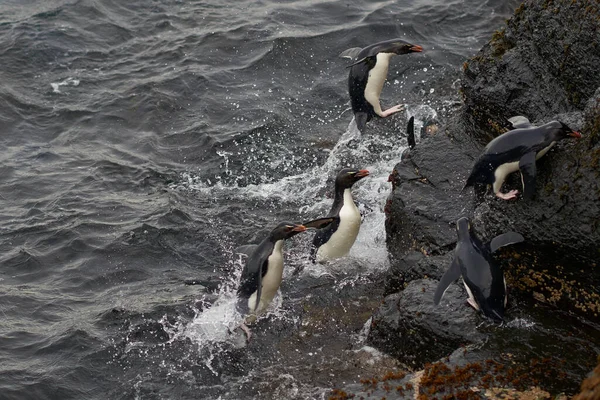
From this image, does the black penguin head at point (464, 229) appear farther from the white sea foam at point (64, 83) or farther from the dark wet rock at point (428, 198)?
the white sea foam at point (64, 83)

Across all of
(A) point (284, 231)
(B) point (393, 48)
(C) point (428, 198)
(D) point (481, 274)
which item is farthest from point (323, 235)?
(D) point (481, 274)

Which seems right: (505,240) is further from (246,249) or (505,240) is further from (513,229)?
(246,249)

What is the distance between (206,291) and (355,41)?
280 inches

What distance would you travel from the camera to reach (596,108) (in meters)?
6.05

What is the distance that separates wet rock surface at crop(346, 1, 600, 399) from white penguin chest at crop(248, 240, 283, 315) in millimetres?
1102

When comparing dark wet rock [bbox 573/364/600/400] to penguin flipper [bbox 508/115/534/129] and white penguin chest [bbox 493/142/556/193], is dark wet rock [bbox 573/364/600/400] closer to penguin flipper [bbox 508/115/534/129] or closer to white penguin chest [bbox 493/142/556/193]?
white penguin chest [bbox 493/142/556/193]

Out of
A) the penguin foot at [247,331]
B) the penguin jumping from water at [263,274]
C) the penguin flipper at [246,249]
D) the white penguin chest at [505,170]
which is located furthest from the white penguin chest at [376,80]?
the white penguin chest at [505,170]

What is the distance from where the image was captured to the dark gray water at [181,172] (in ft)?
24.7

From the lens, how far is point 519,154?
6.10 m

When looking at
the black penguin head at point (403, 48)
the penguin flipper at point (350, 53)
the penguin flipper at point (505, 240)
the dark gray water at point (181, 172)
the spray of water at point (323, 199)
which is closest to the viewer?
the penguin flipper at point (505, 240)

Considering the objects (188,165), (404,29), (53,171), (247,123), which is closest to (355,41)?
(404,29)

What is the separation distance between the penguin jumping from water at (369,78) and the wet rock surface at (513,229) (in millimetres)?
1429

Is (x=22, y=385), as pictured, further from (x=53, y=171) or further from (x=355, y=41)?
(x=355, y=41)

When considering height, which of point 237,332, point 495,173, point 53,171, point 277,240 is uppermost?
point 495,173
